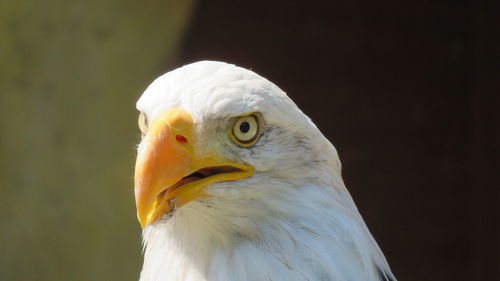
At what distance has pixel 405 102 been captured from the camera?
5668 mm

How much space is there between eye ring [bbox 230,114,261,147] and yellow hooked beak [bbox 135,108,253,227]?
62 mm

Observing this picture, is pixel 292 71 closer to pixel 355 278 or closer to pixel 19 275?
pixel 19 275

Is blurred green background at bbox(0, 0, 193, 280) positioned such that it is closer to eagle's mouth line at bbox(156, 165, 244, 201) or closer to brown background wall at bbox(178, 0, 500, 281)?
brown background wall at bbox(178, 0, 500, 281)

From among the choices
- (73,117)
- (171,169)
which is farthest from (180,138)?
(73,117)

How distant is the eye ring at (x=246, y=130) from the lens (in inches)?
84.9

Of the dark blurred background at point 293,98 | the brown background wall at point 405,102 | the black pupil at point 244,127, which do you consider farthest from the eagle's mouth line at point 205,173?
the brown background wall at point 405,102

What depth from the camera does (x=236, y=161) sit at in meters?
2.19

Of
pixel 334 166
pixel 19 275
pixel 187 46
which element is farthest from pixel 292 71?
pixel 334 166

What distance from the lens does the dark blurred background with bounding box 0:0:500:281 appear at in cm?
514

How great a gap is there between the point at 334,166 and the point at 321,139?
90 millimetres

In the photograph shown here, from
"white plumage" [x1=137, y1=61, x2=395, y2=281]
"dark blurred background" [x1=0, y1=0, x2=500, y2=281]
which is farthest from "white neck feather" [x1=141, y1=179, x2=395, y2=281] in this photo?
"dark blurred background" [x1=0, y1=0, x2=500, y2=281]

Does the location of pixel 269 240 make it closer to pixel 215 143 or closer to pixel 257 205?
pixel 257 205

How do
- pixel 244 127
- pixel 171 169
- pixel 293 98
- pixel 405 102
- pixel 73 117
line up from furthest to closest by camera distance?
pixel 405 102
pixel 293 98
pixel 73 117
pixel 244 127
pixel 171 169

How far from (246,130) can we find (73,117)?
3180mm
